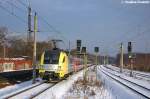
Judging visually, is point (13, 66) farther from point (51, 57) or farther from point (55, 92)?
point (55, 92)

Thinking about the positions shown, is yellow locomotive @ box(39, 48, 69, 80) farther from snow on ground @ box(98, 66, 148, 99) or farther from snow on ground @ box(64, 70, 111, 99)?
snow on ground @ box(64, 70, 111, 99)

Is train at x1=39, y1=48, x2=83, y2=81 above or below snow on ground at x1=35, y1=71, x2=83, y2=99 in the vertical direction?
above

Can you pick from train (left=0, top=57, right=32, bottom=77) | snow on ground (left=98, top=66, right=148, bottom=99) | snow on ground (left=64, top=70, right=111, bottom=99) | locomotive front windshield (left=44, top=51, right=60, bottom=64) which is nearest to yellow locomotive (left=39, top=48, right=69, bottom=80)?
locomotive front windshield (left=44, top=51, right=60, bottom=64)

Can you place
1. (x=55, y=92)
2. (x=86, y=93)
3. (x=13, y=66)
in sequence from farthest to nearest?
(x=13, y=66)
(x=55, y=92)
(x=86, y=93)

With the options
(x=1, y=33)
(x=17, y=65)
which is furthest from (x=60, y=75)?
(x=1, y=33)

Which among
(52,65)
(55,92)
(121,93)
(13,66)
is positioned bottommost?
(121,93)

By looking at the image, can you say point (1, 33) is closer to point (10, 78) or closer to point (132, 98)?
point (10, 78)

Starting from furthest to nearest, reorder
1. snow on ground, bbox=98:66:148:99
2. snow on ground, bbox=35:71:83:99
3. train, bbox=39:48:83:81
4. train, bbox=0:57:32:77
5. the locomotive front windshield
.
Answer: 1. train, bbox=0:57:32:77
2. the locomotive front windshield
3. train, bbox=39:48:83:81
4. snow on ground, bbox=98:66:148:99
5. snow on ground, bbox=35:71:83:99

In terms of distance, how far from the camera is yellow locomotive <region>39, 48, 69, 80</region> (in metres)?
32.5

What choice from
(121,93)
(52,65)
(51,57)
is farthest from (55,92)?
(51,57)

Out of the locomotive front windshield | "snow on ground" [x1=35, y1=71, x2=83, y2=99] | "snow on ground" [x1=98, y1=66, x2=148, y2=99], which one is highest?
the locomotive front windshield

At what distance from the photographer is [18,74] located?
3612cm

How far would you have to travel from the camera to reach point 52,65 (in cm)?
3291

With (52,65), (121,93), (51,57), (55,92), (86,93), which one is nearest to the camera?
(86,93)
